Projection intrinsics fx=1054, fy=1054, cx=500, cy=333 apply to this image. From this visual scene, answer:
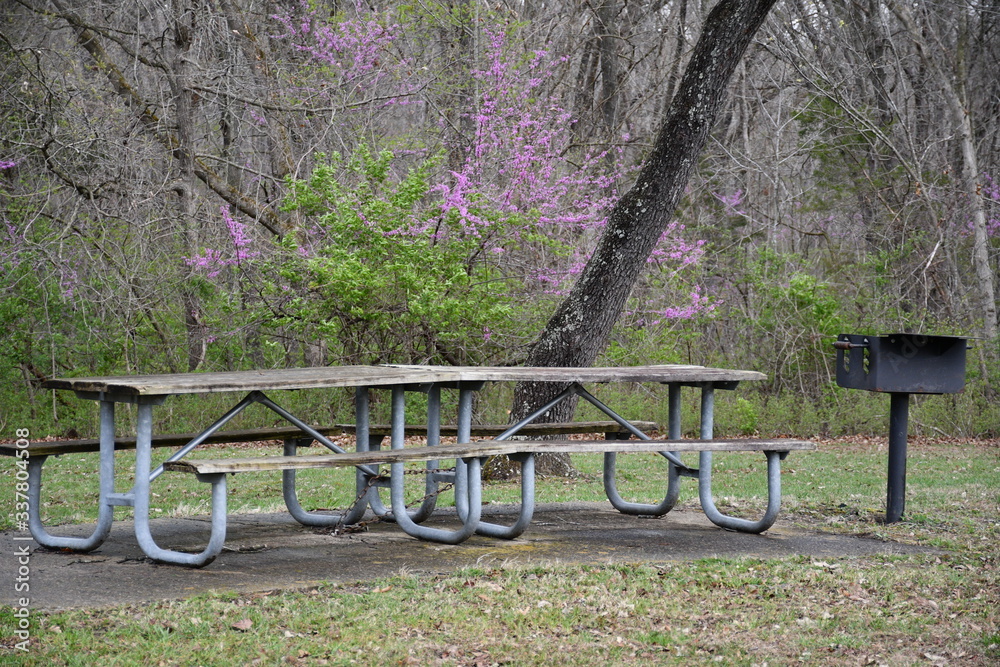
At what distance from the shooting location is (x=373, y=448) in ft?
25.0

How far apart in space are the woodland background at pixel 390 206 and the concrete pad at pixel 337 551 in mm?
6626

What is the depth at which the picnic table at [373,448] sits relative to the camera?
5371 millimetres

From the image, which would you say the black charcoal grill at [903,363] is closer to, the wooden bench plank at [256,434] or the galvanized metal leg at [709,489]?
the galvanized metal leg at [709,489]

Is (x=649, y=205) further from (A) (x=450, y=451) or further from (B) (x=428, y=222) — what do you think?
(B) (x=428, y=222)

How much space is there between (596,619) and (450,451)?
1.49 m

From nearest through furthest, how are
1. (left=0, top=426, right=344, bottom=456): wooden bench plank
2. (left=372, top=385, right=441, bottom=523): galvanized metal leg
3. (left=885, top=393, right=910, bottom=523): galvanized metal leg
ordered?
(left=0, top=426, right=344, bottom=456): wooden bench plank
(left=372, top=385, right=441, bottom=523): galvanized metal leg
(left=885, top=393, right=910, bottom=523): galvanized metal leg

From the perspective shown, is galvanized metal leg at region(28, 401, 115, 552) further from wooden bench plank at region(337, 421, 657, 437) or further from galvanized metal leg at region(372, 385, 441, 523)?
wooden bench plank at region(337, 421, 657, 437)

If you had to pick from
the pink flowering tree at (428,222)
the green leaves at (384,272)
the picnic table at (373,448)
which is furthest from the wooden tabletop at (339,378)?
the pink flowering tree at (428,222)

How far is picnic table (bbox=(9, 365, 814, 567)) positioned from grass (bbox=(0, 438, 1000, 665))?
2.21 ft

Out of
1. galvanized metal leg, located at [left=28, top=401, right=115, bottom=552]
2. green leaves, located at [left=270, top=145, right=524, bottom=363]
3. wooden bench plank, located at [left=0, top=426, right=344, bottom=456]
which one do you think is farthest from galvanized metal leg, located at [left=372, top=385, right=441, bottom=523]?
green leaves, located at [left=270, top=145, right=524, bottom=363]

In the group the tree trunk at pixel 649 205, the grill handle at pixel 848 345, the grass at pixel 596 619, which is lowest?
the grass at pixel 596 619

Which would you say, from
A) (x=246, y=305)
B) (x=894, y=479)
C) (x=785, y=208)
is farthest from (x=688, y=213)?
(x=894, y=479)

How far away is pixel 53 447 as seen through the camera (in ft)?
19.6

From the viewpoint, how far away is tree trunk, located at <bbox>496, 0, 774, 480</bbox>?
29.0ft
